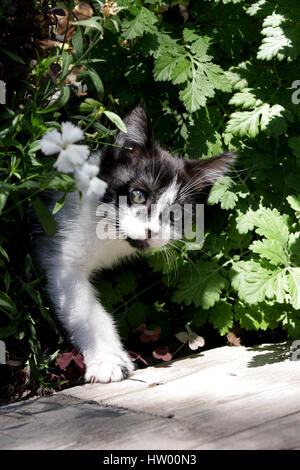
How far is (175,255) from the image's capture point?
2.73 meters

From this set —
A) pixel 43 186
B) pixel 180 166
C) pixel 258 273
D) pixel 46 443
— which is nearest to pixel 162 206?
pixel 180 166

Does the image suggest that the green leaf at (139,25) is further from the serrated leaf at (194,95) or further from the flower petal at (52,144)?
the flower petal at (52,144)

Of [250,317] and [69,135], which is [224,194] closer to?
[250,317]

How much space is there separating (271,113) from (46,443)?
151 centimetres

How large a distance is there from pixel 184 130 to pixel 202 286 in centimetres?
76

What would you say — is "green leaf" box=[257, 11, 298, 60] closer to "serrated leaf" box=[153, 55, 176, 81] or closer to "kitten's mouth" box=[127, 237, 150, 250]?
"serrated leaf" box=[153, 55, 176, 81]

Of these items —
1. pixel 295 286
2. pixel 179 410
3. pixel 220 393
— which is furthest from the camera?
pixel 295 286

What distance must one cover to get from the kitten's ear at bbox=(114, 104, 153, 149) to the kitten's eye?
0.25m

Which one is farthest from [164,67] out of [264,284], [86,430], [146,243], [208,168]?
[86,430]

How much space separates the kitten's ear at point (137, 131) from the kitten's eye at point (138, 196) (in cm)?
25

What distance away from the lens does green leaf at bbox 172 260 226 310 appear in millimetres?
2537

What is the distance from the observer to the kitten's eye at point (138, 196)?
2.52 m

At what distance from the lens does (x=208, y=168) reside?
2658 millimetres
